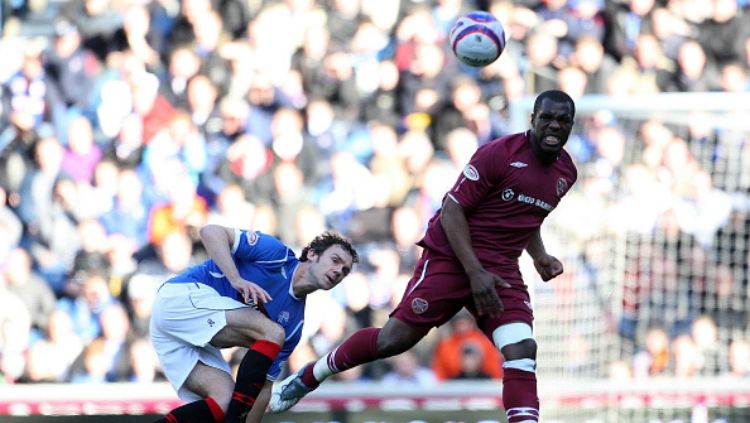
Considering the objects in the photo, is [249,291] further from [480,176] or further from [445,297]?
[480,176]

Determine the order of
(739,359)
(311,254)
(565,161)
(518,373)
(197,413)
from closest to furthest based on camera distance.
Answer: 1. (518,373)
2. (197,413)
3. (565,161)
4. (311,254)
5. (739,359)

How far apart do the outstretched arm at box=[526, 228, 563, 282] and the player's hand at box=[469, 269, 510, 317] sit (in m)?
0.56

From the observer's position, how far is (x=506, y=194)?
7.30 m

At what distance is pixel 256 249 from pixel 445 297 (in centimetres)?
103

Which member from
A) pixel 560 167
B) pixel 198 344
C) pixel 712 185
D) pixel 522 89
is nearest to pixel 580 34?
pixel 522 89

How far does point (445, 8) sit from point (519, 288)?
15.9 ft

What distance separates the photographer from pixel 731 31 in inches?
457

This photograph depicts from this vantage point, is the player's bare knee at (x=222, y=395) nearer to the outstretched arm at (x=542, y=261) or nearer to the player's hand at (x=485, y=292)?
the player's hand at (x=485, y=292)

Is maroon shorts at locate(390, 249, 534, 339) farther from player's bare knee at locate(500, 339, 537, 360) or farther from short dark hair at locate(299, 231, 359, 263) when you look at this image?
short dark hair at locate(299, 231, 359, 263)

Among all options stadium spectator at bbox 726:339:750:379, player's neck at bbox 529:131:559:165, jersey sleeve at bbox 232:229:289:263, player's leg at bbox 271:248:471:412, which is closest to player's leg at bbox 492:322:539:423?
player's leg at bbox 271:248:471:412

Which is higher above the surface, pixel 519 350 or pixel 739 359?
pixel 519 350

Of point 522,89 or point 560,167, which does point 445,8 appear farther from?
point 560,167

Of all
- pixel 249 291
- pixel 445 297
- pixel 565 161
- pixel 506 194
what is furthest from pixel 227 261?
pixel 565 161

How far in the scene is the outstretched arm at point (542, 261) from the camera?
7773mm
